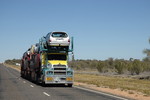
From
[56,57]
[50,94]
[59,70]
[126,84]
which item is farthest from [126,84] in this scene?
[50,94]

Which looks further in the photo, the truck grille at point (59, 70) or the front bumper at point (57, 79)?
the truck grille at point (59, 70)

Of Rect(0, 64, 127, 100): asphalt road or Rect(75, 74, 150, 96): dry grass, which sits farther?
Rect(75, 74, 150, 96): dry grass

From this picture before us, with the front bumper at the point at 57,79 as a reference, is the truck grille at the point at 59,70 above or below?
above

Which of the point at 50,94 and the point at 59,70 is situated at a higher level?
the point at 59,70

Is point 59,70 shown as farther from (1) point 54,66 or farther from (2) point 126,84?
(2) point 126,84

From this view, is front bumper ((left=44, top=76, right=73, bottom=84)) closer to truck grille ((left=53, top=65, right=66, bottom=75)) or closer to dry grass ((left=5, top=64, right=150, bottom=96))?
truck grille ((left=53, top=65, right=66, bottom=75))

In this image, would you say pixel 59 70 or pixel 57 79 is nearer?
pixel 57 79

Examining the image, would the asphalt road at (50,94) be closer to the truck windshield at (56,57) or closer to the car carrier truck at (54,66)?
the car carrier truck at (54,66)

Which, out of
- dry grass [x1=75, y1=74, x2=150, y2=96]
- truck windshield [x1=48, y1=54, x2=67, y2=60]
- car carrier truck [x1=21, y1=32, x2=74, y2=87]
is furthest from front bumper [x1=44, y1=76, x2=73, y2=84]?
dry grass [x1=75, y1=74, x2=150, y2=96]

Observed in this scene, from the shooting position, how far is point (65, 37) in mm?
26500

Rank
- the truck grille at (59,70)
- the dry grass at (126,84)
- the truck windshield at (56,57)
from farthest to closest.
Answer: the truck windshield at (56,57)
the truck grille at (59,70)
the dry grass at (126,84)

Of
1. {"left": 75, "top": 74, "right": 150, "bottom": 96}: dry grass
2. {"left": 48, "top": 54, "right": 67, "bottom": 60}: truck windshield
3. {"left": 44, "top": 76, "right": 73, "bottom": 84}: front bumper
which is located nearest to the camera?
{"left": 75, "top": 74, "right": 150, "bottom": 96}: dry grass

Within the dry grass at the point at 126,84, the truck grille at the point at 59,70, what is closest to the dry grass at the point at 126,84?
the dry grass at the point at 126,84

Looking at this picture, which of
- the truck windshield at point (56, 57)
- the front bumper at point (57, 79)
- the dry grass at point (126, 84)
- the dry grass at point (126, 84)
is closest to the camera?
the dry grass at point (126, 84)
